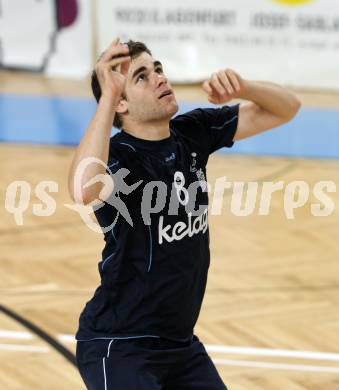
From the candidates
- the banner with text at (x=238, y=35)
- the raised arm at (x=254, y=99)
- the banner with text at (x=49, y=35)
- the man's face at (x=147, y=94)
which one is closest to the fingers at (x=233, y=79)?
the raised arm at (x=254, y=99)

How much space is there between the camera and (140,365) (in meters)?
4.31

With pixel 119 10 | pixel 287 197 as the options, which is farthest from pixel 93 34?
pixel 287 197

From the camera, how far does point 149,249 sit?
14.2ft

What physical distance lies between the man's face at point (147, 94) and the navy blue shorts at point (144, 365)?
947 mm

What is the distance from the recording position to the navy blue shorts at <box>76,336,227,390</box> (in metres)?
4.30

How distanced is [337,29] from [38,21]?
399 centimetres

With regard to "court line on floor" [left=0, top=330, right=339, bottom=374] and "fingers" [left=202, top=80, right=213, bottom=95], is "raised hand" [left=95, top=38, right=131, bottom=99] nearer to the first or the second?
"fingers" [left=202, top=80, right=213, bottom=95]

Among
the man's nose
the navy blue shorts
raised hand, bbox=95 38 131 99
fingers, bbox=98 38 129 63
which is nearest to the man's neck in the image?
the man's nose

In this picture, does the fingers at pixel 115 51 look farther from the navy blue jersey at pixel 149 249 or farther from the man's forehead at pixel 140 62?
the navy blue jersey at pixel 149 249

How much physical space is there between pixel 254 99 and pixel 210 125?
24 centimetres

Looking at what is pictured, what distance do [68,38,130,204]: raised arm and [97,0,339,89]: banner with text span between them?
28.1ft

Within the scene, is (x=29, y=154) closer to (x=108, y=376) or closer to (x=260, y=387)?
(x=260, y=387)

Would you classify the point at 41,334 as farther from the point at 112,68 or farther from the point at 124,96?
the point at 112,68

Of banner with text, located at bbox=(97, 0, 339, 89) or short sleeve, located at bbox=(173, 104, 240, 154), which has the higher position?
short sleeve, located at bbox=(173, 104, 240, 154)
